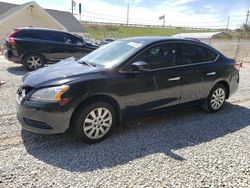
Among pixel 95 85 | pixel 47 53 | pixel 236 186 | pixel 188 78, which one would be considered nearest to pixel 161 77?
pixel 188 78

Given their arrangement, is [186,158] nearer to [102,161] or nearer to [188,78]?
[102,161]

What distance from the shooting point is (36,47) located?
8.68 metres

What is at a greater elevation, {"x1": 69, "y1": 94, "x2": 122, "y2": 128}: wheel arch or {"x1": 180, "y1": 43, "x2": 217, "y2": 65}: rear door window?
{"x1": 180, "y1": 43, "x2": 217, "y2": 65}: rear door window

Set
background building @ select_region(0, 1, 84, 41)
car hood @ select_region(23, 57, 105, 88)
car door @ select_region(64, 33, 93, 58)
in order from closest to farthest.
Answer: car hood @ select_region(23, 57, 105, 88) → car door @ select_region(64, 33, 93, 58) → background building @ select_region(0, 1, 84, 41)

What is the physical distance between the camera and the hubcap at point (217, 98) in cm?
488

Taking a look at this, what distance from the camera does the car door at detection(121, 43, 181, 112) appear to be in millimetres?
3697

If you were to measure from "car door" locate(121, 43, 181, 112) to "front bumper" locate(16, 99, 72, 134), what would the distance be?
1.07 m

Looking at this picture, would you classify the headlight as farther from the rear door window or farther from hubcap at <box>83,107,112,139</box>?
the rear door window

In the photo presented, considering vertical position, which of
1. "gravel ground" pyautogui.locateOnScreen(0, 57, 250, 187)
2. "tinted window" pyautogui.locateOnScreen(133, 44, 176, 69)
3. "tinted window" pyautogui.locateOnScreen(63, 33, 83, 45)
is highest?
"tinted window" pyautogui.locateOnScreen(63, 33, 83, 45)

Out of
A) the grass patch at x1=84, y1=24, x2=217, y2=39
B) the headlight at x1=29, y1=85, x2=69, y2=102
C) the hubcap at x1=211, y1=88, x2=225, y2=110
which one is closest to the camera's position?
the headlight at x1=29, y1=85, x2=69, y2=102

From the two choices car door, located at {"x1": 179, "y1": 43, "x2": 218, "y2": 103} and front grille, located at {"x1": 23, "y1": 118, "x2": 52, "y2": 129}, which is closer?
front grille, located at {"x1": 23, "y1": 118, "x2": 52, "y2": 129}

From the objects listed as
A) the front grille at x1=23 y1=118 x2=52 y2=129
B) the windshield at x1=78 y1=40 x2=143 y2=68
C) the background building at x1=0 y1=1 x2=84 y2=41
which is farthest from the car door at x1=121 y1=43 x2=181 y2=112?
the background building at x1=0 y1=1 x2=84 y2=41

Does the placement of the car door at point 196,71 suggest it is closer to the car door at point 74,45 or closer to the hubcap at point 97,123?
the hubcap at point 97,123

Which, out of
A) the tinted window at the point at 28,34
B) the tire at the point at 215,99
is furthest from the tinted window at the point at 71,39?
the tire at the point at 215,99
